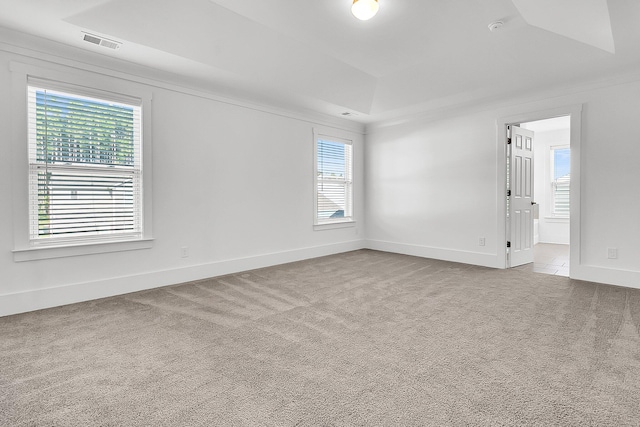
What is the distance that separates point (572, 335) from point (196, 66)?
14.2 feet

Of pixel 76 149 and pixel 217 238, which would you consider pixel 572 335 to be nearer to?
pixel 217 238

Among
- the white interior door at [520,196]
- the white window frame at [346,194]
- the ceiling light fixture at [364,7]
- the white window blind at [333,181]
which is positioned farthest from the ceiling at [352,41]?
the white window blind at [333,181]

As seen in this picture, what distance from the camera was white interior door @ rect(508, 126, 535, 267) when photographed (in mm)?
4977

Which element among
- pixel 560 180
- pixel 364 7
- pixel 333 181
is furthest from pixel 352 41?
pixel 560 180

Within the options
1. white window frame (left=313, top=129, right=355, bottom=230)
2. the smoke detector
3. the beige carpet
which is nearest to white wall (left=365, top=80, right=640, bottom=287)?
white window frame (left=313, top=129, right=355, bottom=230)

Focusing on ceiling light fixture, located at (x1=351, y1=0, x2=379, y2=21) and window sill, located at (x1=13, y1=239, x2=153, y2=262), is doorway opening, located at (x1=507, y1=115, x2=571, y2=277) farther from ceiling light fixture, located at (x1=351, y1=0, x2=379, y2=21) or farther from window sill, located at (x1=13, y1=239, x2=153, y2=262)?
window sill, located at (x1=13, y1=239, x2=153, y2=262)

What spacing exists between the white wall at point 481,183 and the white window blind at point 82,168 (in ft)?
14.1

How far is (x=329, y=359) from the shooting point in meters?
2.21

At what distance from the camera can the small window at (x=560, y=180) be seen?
7348 millimetres

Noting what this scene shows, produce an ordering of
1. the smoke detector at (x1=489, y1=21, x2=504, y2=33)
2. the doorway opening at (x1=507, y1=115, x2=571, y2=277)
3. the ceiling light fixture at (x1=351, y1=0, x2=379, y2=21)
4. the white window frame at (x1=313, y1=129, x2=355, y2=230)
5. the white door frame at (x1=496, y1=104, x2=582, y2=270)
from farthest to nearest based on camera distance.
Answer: the doorway opening at (x1=507, y1=115, x2=571, y2=277), the white window frame at (x1=313, y1=129, x2=355, y2=230), the white door frame at (x1=496, y1=104, x2=582, y2=270), the smoke detector at (x1=489, y1=21, x2=504, y2=33), the ceiling light fixture at (x1=351, y1=0, x2=379, y2=21)

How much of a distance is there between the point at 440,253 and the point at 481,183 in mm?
1327

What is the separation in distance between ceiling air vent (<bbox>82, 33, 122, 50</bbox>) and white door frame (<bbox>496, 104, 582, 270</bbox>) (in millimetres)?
4962

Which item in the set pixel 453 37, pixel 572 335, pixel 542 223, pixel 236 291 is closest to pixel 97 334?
pixel 236 291

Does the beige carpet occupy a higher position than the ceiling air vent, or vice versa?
the ceiling air vent
